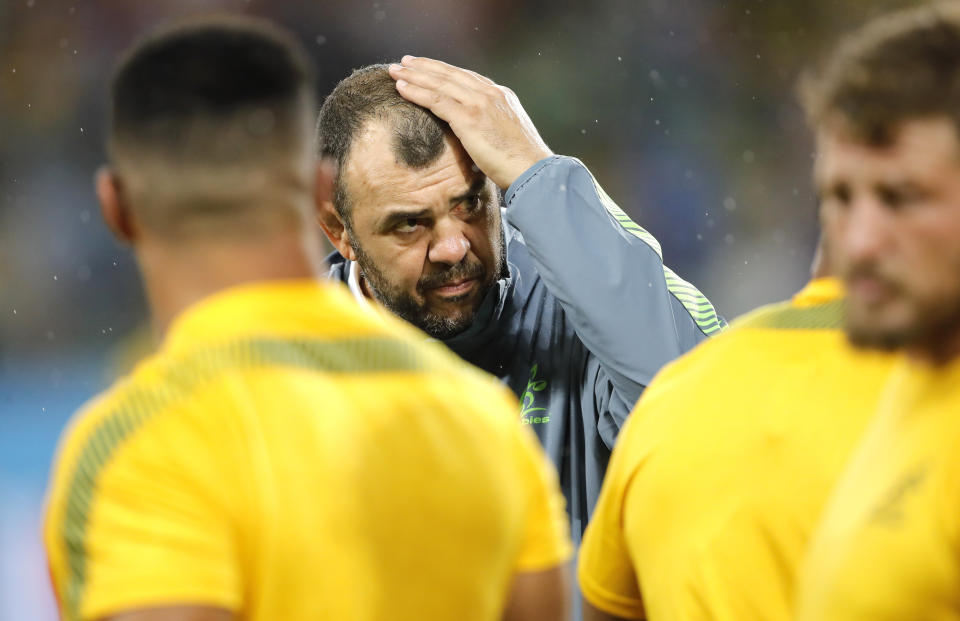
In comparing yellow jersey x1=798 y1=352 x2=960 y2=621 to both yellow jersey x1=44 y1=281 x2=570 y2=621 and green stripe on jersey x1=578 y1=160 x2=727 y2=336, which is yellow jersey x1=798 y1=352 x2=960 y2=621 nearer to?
yellow jersey x1=44 y1=281 x2=570 y2=621

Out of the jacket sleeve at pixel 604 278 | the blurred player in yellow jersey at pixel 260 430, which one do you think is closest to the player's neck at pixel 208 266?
the blurred player in yellow jersey at pixel 260 430

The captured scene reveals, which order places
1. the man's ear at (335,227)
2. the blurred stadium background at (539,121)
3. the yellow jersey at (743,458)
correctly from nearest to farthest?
1. the yellow jersey at (743,458)
2. the man's ear at (335,227)
3. the blurred stadium background at (539,121)

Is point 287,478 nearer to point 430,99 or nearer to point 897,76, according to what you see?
point 897,76

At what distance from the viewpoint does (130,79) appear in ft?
3.51

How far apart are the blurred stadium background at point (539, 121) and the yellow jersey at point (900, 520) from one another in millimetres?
3660

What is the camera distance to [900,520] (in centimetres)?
87

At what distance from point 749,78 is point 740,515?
3.95m

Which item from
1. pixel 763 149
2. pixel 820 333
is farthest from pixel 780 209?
pixel 820 333

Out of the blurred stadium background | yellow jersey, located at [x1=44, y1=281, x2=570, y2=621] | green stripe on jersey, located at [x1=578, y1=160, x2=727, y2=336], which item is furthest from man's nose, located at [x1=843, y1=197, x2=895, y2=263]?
the blurred stadium background

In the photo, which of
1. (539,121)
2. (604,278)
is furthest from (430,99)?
(539,121)

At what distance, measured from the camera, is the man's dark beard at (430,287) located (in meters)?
2.15

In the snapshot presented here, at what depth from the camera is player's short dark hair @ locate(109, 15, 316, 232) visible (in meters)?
1.04

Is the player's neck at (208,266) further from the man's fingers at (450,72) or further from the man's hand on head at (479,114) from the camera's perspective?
the man's fingers at (450,72)

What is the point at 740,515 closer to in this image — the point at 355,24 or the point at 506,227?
the point at 506,227
